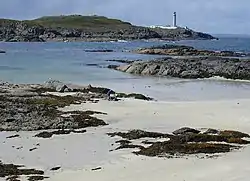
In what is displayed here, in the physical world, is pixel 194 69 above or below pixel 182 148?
above

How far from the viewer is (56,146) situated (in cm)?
2420

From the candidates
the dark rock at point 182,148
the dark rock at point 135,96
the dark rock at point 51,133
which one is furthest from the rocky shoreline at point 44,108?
the dark rock at point 182,148

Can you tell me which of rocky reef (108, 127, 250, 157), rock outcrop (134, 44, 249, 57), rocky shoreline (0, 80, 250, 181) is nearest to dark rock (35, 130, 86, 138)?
rocky shoreline (0, 80, 250, 181)

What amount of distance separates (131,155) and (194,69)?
44.1 meters

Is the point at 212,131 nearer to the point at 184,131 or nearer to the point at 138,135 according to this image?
the point at 184,131

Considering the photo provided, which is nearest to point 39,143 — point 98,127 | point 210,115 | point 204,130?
point 98,127

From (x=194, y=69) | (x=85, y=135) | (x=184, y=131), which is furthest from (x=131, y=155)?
(x=194, y=69)

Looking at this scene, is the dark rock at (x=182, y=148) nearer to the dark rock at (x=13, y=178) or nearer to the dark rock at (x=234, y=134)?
the dark rock at (x=234, y=134)

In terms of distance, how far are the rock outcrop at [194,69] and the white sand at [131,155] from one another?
28027mm

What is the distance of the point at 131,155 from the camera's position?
22.3 metres

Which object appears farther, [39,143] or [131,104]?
[131,104]

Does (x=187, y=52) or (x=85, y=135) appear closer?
(x=85, y=135)

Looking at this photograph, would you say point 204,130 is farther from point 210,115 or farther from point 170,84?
point 170,84

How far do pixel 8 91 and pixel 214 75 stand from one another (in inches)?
1110
